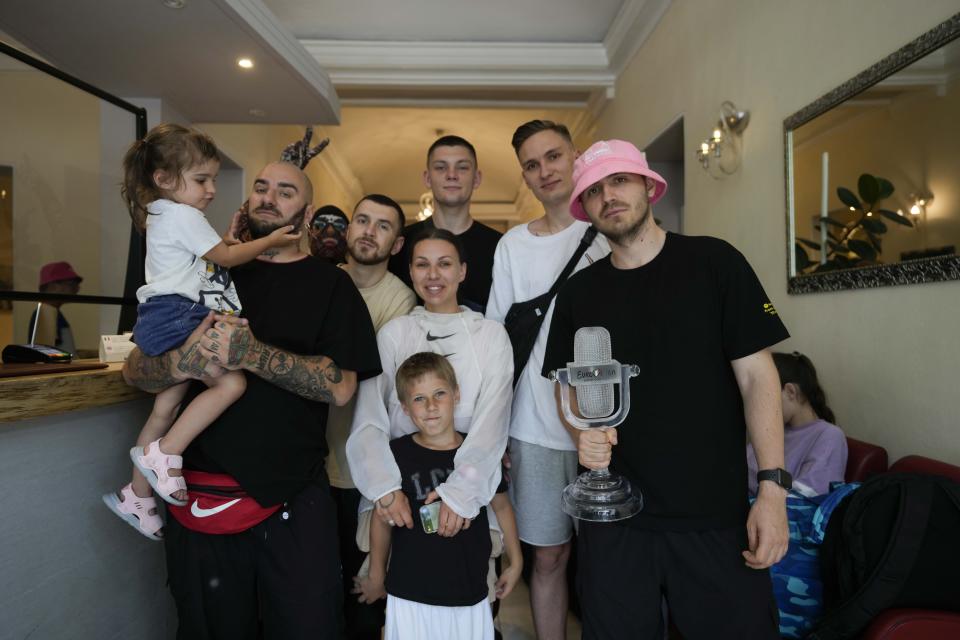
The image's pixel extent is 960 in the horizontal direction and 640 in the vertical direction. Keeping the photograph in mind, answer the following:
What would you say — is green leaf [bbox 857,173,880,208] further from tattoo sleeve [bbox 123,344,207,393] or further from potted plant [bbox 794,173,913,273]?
tattoo sleeve [bbox 123,344,207,393]

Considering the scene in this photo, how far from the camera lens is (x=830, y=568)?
1.97 m

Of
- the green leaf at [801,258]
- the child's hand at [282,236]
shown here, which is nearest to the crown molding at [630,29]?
the green leaf at [801,258]

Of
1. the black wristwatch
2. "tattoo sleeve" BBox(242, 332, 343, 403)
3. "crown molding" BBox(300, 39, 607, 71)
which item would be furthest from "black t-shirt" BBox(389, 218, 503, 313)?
"crown molding" BBox(300, 39, 607, 71)

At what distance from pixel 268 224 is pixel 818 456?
2260 millimetres

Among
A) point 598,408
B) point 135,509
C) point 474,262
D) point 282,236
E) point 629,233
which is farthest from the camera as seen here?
point 474,262

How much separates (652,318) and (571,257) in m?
0.70

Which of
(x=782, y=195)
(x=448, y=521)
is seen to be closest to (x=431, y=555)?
(x=448, y=521)

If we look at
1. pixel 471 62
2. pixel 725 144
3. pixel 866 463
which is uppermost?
pixel 471 62

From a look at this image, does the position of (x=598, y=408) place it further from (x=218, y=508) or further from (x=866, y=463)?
(x=866, y=463)

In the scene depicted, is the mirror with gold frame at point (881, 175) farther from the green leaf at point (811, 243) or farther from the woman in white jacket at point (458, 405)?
the woman in white jacket at point (458, 405)

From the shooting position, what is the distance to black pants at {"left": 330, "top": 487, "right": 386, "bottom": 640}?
2.53 metres

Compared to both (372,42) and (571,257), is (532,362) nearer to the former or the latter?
(571,257)

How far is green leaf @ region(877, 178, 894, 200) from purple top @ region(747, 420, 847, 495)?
945 mm

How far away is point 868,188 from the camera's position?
2623mm
